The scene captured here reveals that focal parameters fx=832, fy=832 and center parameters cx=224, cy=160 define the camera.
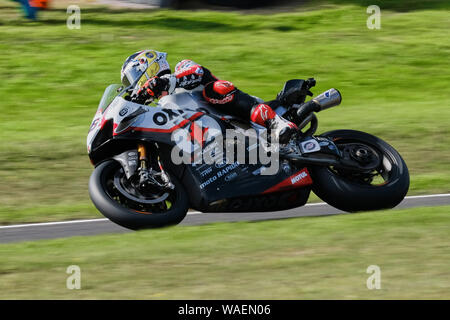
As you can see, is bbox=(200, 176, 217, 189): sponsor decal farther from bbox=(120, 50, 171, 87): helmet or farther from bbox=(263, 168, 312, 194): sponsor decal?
bbox=(120, 50, 171, 87): helmet

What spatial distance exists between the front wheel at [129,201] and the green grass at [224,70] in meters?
1.79

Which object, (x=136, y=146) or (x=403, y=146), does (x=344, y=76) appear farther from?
(x=136, y=146)

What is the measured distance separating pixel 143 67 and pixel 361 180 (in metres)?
2.41

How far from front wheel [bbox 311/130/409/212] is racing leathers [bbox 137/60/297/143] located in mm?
590

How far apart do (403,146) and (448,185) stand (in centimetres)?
211

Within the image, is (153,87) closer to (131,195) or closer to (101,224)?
(131,195)

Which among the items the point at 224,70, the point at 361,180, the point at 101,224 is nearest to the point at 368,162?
the point at 361,180

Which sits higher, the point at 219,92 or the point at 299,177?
the point at 219,92

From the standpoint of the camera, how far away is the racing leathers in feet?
25.8

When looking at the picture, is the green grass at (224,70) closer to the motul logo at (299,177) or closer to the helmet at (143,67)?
the helmet at (143,67)

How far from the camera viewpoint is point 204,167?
7801mm

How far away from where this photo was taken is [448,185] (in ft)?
33.7

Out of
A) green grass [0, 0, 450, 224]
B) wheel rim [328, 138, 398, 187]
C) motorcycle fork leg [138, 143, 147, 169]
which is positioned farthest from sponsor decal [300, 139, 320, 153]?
green grass [0, 0, 450, 224]
